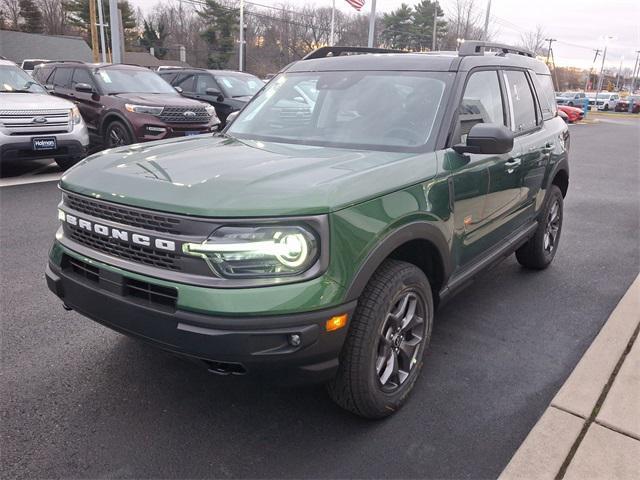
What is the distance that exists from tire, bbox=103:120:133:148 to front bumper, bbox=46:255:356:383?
783 cm

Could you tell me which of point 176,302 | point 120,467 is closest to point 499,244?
point 176,302

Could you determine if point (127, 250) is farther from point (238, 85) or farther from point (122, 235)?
point (238, 85)

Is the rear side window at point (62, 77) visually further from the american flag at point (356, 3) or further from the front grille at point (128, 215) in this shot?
the american flag at point (356, 3)

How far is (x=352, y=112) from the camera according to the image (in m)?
3.44

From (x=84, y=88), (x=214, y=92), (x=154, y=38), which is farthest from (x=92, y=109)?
(x=154, y=38)

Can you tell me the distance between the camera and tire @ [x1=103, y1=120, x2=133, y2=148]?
9.63 m

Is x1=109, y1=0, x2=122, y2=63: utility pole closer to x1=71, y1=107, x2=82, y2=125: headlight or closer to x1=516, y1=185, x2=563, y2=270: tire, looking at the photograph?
x1=71, y1=107, x2=82, y2=125: headlight

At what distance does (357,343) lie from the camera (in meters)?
2.42

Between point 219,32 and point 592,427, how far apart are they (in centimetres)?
6981

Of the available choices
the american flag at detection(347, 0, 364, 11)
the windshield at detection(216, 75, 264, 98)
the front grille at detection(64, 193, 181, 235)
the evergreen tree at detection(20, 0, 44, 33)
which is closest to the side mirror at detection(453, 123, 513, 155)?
the front grille at detection(64, 193, 181, 235)

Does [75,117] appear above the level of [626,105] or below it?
above

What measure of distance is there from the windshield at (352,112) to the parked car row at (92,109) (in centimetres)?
555

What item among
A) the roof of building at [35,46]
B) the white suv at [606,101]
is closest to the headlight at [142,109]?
the roof of building at [35,46]

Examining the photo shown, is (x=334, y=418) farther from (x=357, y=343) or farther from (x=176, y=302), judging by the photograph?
(x=176, y=302)
